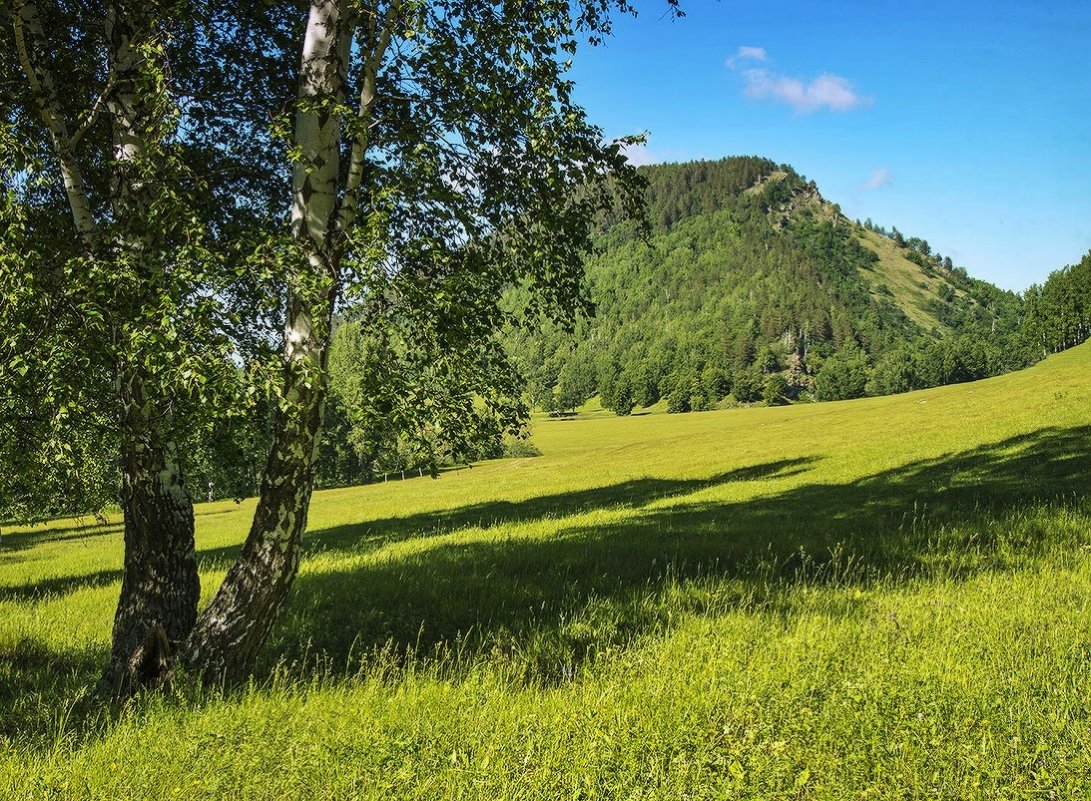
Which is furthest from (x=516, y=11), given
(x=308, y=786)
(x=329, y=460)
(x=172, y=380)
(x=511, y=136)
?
(x=329, y=460)

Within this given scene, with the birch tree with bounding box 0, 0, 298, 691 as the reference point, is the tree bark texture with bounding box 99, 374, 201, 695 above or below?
below

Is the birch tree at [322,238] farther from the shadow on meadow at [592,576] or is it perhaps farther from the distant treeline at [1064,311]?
the distant treeline at [1064,311]

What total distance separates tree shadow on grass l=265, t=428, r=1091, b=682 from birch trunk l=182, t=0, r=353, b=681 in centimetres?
77

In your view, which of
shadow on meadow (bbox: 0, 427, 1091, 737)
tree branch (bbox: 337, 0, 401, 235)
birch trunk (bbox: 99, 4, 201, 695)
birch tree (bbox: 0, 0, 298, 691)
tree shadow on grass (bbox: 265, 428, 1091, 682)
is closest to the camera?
birch tree (bbox: 0, 0, 298, 691)

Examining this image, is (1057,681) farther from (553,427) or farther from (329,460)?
(553,427)

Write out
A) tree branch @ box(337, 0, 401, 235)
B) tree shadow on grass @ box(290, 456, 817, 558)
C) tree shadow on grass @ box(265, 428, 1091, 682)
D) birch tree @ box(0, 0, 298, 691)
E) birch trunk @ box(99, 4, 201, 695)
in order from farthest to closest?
tree shadow on grass @ box(290, 456, 817, 558), tree shadow on grass @ box(265, 428, 1091, 682), birch trunk @ box(99, 4, 201, 695), tree branch @ box(337, 0, 401, 235), birch tree @ box(0, 0, 298, 691)

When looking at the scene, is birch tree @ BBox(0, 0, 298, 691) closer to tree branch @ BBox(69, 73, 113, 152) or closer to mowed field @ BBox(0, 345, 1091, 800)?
tree branch @ BBox(69, 73, 113, 152)

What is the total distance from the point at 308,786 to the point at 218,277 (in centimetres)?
396

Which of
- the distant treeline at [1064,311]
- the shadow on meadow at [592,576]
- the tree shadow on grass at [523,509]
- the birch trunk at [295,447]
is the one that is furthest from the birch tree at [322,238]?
the distant treeline at [1064,311]

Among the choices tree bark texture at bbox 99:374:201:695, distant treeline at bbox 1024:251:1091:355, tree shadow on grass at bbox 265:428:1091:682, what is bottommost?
tree shadow on grass at bbox 265:428:1091:682

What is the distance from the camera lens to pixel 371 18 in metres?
6.03

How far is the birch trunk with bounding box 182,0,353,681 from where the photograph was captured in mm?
6000

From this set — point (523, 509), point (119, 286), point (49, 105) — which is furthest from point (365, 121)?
point (523, 509)

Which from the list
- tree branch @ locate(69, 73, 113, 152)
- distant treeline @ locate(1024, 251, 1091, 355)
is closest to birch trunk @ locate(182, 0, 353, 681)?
tree branch @ locate(69, 73, 113, 152)
